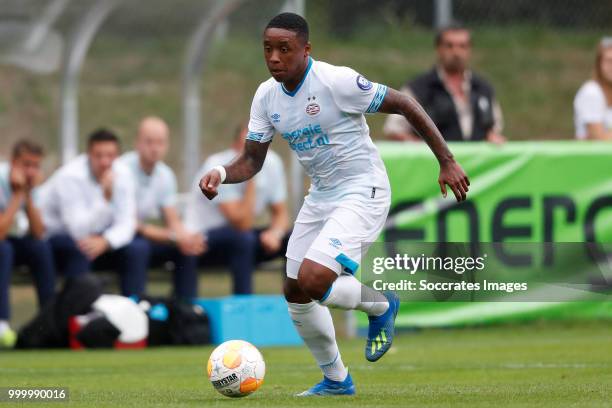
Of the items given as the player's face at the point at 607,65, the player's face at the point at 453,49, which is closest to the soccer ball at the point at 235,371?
the player's face at the point at 453,49

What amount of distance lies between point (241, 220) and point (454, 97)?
2299 mm

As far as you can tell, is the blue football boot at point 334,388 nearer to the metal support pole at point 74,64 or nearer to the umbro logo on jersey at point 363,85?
the umbro logo on jersey at point 363,85

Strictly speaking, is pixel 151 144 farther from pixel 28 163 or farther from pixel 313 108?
pixel 313 108

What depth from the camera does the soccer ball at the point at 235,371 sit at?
7059 mm

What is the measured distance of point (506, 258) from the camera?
948cm

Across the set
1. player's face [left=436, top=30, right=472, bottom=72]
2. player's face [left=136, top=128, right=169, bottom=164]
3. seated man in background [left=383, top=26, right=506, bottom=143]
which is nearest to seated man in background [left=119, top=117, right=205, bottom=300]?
player's face [left=136, top=128, right=169, bottom=164]

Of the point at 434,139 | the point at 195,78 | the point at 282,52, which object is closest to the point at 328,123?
the point at 282,52

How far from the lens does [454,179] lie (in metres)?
6.93

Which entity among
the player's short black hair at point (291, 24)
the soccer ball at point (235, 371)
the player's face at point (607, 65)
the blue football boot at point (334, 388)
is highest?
the player's face at point (607, 65)

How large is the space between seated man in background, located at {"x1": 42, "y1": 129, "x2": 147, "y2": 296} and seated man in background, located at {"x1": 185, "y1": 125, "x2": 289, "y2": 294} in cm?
72

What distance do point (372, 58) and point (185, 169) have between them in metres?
5.36

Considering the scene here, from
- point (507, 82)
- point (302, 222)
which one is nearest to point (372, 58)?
point (507, 82)

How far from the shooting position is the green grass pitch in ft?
22.6

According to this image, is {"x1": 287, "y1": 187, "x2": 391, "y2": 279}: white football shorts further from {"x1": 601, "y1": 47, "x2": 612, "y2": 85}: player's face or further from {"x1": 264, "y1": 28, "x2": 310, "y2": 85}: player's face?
{"x1": 601, "y1": 47, "x2": 612, "y2": 85}: player's face
